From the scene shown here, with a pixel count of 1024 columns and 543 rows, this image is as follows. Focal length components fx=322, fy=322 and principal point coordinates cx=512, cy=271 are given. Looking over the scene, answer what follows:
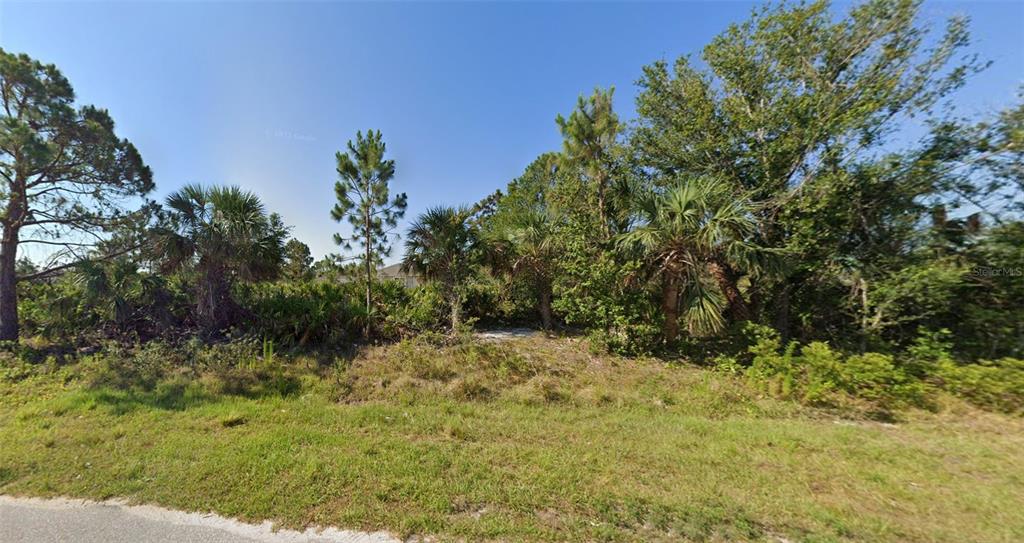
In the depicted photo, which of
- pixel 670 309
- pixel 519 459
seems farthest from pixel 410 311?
pixel 670 309

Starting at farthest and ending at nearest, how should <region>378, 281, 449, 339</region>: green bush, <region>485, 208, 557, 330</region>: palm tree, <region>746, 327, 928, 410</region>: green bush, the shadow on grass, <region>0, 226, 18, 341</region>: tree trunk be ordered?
<region>485, 208, 557, 330</region>: palm tree
<region>378, 281, 449, 339</region>: green bush
<region>0, 226, 18, 341</region>: tree trunk
<region>746, 327, 928, 410</region>: green bush
the shadow on grass

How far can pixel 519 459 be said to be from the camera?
346cm

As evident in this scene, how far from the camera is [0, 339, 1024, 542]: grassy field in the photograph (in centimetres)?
251

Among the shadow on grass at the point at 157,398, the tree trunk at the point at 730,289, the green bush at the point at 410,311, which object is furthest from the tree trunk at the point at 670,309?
the shadow on grass at the point at 157,398

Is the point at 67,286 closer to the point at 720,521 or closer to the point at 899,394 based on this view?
the point at 720,521

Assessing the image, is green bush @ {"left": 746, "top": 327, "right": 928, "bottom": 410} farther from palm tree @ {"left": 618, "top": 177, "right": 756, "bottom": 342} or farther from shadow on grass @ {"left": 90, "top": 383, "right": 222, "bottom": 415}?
shadow on grass @ {"left": 90, "top": 383, "right": 222, "bottom": 415}

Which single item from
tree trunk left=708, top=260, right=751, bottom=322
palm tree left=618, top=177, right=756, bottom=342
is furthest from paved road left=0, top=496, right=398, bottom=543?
tree trunk left=708, top=260, right=751, bottom=322

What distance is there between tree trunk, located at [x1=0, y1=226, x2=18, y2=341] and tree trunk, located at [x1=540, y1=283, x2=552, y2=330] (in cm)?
1302

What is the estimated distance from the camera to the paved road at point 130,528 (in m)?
2.31

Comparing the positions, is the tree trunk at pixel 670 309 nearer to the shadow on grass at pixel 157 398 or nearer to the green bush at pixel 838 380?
the green bush at pixel 838 380

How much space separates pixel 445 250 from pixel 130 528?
8061 mm

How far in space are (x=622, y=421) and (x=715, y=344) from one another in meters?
4.72

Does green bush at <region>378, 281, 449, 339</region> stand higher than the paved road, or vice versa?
green bush at <region>378, 281, 449, 339</region>

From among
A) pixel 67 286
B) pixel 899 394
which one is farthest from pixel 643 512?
pixel 67 286
